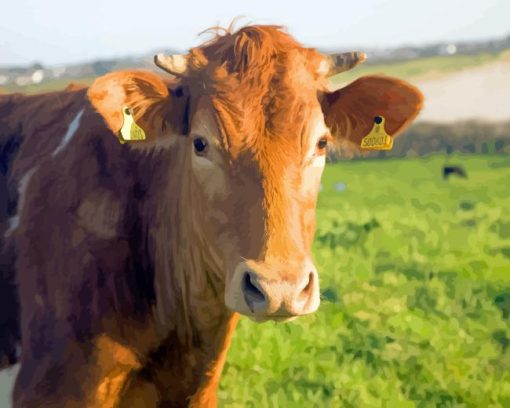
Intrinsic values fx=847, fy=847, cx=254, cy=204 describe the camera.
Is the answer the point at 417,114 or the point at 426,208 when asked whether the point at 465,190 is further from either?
the point at 417,114

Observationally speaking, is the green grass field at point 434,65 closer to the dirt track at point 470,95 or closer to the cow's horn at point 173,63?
the dirt track at point 470,95

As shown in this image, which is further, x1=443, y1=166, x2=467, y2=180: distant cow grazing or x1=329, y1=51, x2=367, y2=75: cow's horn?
x1=443, y1=166, x2=467, y2=180: distant cow grazing

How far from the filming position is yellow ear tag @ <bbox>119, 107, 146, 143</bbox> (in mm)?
4195

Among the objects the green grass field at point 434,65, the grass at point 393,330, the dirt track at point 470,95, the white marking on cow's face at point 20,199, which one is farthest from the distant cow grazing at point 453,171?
the green grass field at point 434,65

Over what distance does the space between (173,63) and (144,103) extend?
0.25 metres

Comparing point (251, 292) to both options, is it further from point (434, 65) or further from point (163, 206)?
point (434, 65)

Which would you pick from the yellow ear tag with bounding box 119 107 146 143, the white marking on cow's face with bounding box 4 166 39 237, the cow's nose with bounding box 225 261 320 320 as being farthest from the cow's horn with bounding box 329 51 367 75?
the white marking on cow's face with bounding box 4 166 39 237

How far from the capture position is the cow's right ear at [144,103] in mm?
4191

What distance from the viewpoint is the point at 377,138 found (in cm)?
464

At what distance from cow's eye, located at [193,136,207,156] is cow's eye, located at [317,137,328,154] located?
54 cm

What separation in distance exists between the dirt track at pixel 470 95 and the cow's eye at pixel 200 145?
43.1 m

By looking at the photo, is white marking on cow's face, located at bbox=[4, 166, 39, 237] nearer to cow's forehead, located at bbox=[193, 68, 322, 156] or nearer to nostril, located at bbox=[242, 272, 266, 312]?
cow's forehead, located at bbox=[193, 68, 322, 156]

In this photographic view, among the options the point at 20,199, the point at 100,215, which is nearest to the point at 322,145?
the point at 100,215

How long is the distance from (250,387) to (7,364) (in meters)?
2.16
